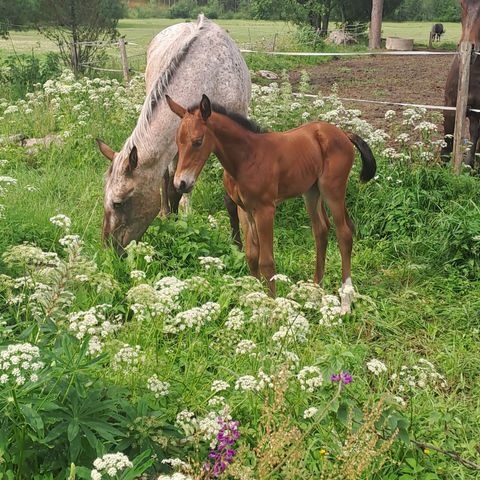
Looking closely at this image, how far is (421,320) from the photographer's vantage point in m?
4.82

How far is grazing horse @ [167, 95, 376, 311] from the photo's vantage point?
4.19m

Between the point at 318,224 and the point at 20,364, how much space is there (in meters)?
3.00

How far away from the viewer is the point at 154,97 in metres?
5.55

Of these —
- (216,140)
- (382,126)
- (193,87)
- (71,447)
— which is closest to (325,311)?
(71,447)

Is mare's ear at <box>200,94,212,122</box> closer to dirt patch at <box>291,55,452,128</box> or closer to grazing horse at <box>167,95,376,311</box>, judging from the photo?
grazing horse at <box>167,95,376,311</box>

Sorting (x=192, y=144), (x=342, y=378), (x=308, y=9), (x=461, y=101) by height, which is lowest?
(x=342, y=378)

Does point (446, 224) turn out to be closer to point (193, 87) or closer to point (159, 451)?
point (193, 87)

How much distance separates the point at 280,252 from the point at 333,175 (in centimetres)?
130

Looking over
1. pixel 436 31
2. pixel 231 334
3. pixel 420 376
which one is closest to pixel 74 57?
pixel 231 334

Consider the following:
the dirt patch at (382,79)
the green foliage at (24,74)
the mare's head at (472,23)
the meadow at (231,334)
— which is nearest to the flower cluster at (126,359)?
the meadow at (231,334)

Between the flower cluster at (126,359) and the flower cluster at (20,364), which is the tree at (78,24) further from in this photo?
the flower cluster at (20,364)

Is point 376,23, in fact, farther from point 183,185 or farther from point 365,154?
point 183,185

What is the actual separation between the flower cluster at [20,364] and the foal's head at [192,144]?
2.00 meters

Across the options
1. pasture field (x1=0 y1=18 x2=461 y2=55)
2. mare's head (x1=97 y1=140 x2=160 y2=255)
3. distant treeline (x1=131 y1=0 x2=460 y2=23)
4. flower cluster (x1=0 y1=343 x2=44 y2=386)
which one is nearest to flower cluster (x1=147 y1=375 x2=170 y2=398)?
flower cluster (x1=0 y1=343 x2=44 y2=386)
